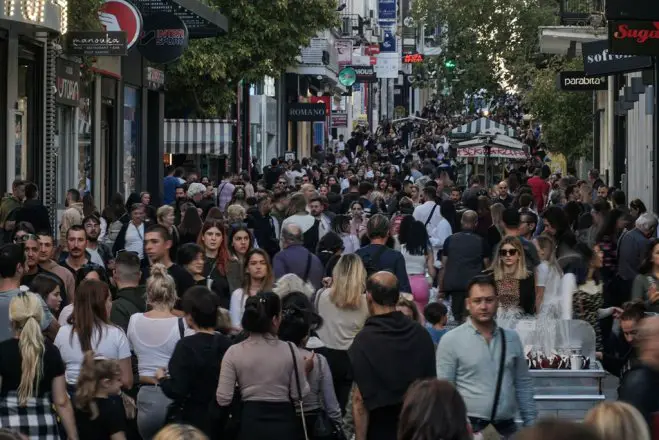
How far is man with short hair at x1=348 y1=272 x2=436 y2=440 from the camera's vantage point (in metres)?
8.46

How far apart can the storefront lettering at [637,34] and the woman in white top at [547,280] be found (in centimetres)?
260

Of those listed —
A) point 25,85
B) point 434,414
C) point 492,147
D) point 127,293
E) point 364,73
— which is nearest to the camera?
point 434,414

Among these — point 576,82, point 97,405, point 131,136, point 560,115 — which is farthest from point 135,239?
point 560,115

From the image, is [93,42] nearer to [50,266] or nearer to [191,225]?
[191,225]

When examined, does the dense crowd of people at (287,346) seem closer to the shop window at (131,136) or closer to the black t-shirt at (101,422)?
the black t-shirt at (101,422)

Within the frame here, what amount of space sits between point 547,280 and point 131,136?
2098 centimetres

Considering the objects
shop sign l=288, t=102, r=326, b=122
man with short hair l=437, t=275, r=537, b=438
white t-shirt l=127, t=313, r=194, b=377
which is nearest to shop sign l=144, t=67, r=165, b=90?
shop sign l=288, t=102, r=326, b=122

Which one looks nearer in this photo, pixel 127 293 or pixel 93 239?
pixel 127 293

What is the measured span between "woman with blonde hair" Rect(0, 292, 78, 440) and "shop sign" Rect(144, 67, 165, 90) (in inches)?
1022

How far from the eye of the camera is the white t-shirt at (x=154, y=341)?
30.6ft

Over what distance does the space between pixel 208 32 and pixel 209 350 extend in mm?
24339

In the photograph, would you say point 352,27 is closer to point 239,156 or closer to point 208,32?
point 239,156

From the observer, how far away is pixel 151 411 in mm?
9023

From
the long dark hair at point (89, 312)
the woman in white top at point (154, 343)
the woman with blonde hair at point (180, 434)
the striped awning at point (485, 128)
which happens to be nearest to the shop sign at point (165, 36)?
the striped awning at point (485, 128)
